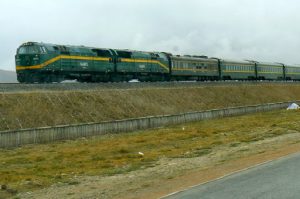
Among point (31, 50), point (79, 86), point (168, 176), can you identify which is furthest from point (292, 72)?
point (168, 176)

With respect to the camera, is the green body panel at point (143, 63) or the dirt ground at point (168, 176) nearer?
the dirt ground at point (168, 176)

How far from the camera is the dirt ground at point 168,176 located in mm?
14750

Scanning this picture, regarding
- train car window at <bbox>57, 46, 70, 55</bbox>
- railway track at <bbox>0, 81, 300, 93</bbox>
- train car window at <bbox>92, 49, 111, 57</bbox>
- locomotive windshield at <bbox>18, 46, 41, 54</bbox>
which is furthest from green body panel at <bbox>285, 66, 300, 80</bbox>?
locomotive windshield at <bbox>18, 46, 41, 54</bbox>

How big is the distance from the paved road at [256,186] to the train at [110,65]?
29.7 meters

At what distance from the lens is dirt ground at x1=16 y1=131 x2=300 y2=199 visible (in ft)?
48.4

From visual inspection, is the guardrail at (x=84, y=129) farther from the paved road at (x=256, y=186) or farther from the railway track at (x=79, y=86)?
the paved road at (x=256, y=186)

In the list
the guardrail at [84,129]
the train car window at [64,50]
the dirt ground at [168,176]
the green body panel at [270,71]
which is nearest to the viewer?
the dirt ground at [168,176]

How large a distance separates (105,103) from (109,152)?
17306mm

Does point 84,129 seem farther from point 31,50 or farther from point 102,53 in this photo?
point 102,53

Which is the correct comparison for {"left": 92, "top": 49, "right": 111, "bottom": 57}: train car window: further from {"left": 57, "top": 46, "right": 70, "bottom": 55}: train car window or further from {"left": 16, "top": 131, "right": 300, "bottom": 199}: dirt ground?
{"left": 16, "top": 131, "right": 300, "bottom": 199}: dirt ground

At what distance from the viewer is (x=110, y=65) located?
4994cm

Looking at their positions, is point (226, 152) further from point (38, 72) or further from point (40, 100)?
point (38, 72)

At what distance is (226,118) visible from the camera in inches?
1932

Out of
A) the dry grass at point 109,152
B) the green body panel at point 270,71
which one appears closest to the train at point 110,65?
the green body panel at point 270,71
